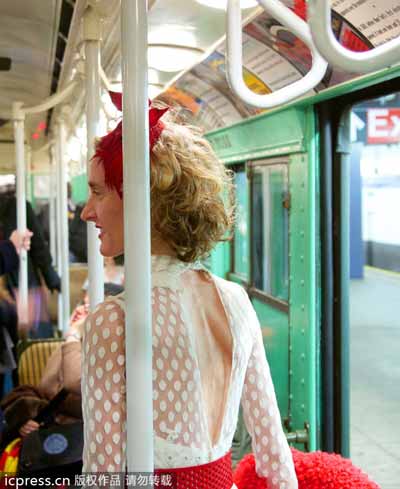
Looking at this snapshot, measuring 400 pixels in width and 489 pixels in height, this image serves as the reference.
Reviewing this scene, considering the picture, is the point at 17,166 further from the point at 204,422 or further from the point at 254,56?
the point at 204,422

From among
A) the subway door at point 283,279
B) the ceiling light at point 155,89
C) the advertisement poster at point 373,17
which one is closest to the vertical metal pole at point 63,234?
the ceiling light at point 155,89

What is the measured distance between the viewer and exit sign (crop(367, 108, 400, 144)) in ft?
36.9

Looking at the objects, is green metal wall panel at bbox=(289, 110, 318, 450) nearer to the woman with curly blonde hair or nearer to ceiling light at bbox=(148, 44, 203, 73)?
ceiling light at bbox=(148, 44, 203, 73)

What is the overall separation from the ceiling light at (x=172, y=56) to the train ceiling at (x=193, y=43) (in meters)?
0.01

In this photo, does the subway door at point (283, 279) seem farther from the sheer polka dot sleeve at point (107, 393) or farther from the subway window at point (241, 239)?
the sheer polka dot sleeve at point (107, 393)

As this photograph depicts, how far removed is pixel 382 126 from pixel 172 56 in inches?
328

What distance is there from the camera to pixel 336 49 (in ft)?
3.21

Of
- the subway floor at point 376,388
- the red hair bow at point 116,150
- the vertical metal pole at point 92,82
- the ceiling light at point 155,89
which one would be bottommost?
the subway floor at point 376,388

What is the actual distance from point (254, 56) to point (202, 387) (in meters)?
2.33

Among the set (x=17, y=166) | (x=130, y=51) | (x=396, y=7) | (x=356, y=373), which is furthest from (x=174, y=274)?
(x=356, y=373)

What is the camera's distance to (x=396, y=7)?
1964 millimetres

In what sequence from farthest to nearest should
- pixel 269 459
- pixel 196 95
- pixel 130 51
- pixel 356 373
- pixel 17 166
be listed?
pixel 356 373
pixel 196 95
pixel 17 166
pixel 269 459
pixel 130 51

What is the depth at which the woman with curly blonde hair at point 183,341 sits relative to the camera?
1151 millimetres

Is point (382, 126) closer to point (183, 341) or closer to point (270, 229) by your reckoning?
point (270, 229)
